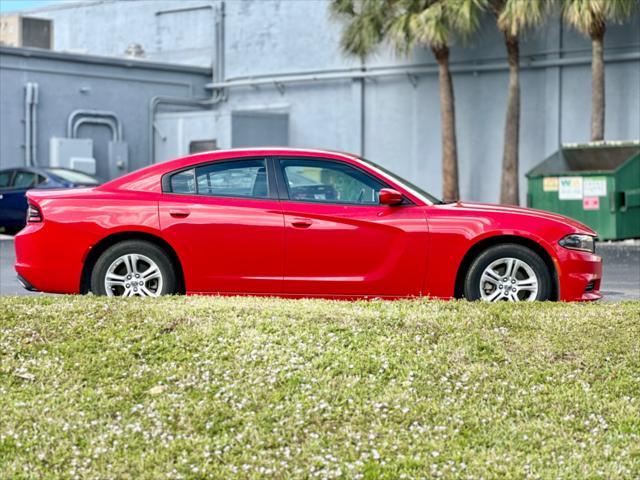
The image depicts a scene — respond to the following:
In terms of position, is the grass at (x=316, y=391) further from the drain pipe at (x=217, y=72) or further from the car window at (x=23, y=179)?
the drain pipe at (x=217, y=72)

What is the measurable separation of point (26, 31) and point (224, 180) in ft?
93.7

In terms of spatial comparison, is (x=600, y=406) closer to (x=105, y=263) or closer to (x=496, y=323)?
(x=496, y=323)

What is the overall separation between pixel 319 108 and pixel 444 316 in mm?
25724

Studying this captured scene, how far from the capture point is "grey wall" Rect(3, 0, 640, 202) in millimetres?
27906

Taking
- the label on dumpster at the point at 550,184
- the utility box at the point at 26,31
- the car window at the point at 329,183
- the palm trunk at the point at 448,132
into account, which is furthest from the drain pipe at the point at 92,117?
the car window at the point at 329,183

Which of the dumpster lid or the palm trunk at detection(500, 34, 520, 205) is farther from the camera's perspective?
the palm trunk at detection(500, 34, 520, 205)

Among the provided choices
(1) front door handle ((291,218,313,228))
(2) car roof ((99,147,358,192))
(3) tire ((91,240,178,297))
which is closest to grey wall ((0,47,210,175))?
(2) car roof ((99,147,358,192))

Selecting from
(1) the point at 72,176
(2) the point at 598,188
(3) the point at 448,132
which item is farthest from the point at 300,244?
(3) the point at 448,132

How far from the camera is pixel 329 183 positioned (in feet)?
31.4

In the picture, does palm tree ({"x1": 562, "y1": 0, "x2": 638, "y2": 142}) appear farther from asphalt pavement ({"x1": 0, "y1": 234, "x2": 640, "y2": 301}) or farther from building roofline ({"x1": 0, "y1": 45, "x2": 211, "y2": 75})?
building roofline ({"x1": 0, "y1": 45, "x2": 211, "y2": 75})

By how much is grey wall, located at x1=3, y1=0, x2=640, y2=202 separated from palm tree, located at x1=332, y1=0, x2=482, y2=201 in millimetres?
1262

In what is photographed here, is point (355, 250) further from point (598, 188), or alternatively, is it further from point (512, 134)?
point (512, 134)

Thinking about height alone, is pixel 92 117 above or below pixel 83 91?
below

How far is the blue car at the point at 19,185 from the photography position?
23.0 m
